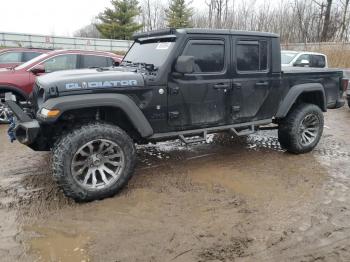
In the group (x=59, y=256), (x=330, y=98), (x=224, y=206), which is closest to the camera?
(x=59, y=256)

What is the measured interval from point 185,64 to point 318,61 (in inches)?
366

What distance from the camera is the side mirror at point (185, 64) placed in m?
4.55

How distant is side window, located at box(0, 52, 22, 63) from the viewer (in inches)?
421

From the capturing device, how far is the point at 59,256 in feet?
10.5

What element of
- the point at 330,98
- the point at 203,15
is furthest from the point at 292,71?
the point at 203,15

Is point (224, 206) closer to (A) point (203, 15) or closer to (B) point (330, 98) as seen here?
(B) point (330, 98)

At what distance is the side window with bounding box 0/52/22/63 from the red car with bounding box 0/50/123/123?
97.9 inches

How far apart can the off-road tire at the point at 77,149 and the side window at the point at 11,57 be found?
7694 millimetres

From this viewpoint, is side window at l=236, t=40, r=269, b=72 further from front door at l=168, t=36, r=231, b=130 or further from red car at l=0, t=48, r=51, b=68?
red car at l=0, t=48, r=51, b=68

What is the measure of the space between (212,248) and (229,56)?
2.89 metres

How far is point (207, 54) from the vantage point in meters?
5.13

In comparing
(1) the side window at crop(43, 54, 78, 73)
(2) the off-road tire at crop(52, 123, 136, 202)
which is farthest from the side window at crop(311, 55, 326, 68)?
(2) the off-road tire at crop(52, 123, 136, 202)

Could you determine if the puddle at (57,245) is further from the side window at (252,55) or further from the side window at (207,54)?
the side window at (252,55)

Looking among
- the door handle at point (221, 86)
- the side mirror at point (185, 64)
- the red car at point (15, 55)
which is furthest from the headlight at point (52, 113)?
the red car at point (15, 55)
